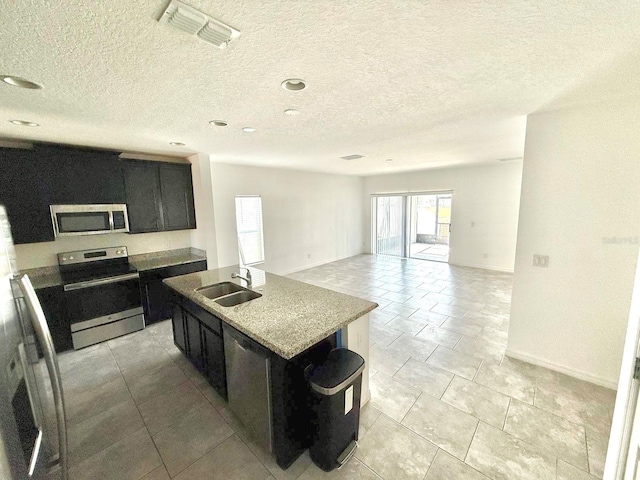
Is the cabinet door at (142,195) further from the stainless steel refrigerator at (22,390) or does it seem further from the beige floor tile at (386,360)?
the beige floor tile at (386,360)

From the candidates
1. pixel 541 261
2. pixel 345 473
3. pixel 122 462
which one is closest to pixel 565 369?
pixel 541 261

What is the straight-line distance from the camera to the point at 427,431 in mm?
1831

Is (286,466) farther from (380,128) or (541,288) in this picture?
(380,128)

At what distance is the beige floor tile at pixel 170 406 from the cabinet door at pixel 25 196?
2.30 metres

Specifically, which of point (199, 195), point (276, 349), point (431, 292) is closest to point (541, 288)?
point (431, 292)

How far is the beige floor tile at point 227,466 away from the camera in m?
1.56

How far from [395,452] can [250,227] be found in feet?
14.9

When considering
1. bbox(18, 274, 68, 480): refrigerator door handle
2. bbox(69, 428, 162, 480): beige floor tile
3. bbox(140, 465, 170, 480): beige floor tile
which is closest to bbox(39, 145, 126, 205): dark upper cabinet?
bbox(18, 274, 68, 480): refrigerator door handle

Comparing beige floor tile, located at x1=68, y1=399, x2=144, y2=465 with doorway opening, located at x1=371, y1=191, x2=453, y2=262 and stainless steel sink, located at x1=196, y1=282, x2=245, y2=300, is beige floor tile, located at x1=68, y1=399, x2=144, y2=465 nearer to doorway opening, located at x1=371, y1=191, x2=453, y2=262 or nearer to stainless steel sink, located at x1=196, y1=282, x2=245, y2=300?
stainless steel sink, located at x1=196, y1=282, x2=245, y2=300

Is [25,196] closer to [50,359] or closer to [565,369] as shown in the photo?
[50,359]

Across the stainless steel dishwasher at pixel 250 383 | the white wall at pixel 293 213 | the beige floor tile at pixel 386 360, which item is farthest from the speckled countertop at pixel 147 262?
the beige floor tile at pixel 386 360

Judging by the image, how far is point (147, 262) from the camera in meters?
3.74

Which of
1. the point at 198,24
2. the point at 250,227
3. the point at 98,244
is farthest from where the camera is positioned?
the point at 250,227

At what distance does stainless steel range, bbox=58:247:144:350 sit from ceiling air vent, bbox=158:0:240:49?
3159 millimetres
